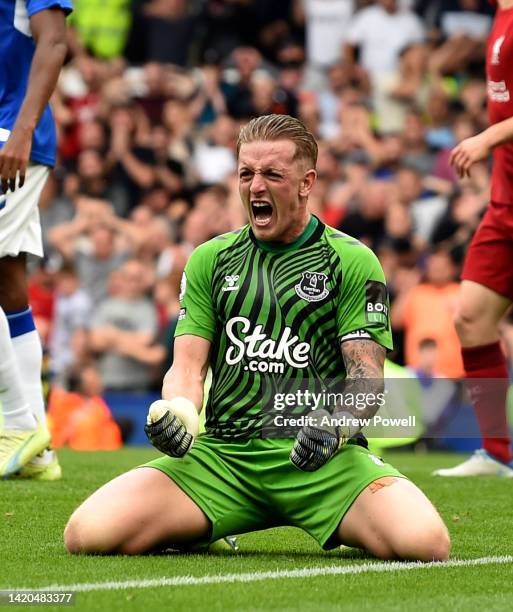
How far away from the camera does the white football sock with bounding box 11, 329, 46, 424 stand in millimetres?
7211

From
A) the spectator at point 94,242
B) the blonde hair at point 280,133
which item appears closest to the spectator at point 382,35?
the spectator at point 94,242

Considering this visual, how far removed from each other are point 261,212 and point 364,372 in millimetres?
697

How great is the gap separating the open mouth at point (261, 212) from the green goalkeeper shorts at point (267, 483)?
782 mm

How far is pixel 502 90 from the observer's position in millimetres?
7727

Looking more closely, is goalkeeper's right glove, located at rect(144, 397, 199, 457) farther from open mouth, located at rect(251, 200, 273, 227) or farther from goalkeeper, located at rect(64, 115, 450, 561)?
open mouth, located at rect(251, 200, 273, 227)

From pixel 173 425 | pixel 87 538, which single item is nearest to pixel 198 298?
pixel 173 425

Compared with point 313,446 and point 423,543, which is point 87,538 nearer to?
point 313,446

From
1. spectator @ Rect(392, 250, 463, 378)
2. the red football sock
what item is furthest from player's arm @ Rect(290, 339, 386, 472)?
spectator @ Rect(392, 250, 463, 378)

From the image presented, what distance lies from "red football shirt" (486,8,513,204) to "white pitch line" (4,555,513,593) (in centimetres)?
315

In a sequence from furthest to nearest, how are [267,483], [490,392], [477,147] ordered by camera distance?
[490,392]
[477,147]
[267,483]

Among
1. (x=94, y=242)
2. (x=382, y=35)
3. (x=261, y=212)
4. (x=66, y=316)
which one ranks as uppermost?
(x=382, y=35)

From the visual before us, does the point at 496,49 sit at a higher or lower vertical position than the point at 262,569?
higher

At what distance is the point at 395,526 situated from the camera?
479cm

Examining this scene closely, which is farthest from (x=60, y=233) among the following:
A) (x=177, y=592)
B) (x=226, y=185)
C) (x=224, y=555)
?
(x=177, y=592)
